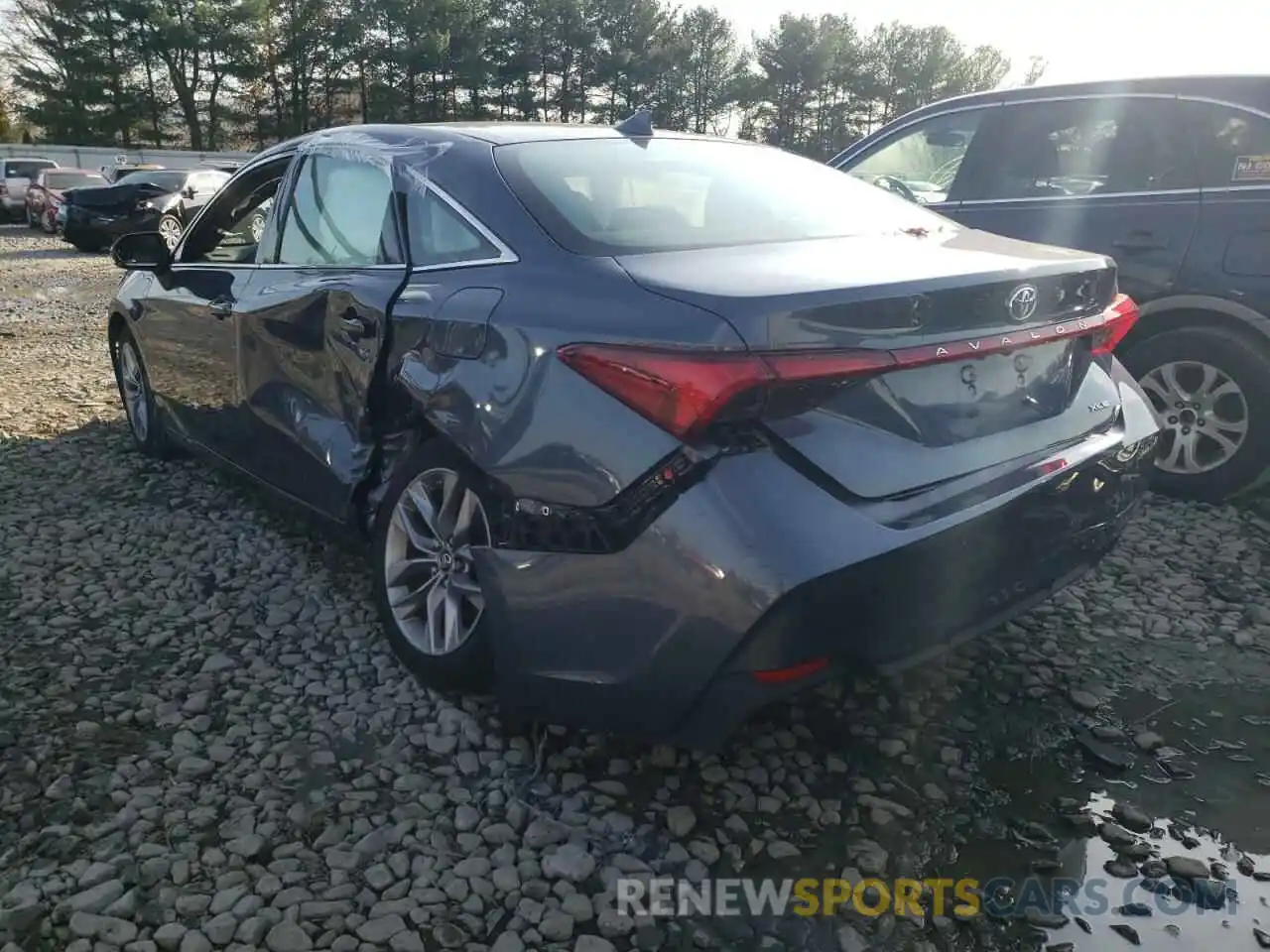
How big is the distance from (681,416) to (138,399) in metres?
4.18

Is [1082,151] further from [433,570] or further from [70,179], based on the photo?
[70,179]

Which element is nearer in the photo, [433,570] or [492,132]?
[433,570]

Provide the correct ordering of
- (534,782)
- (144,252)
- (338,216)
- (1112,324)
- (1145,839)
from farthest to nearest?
(144,252)
(338,216)
(1112,324)
(534,782)
(1145,839)

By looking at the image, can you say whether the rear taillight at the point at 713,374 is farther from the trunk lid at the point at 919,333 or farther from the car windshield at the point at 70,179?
the car windshield at the point at 70,179

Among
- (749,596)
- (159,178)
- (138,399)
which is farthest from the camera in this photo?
(159,178)

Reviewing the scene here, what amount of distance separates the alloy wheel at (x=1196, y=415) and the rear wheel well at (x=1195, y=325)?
16 cm

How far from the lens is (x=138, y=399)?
527cm

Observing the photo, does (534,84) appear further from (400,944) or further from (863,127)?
(400,944)

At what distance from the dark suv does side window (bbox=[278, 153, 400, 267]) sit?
3.13 m

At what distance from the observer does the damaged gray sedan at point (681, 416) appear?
6.79 ft

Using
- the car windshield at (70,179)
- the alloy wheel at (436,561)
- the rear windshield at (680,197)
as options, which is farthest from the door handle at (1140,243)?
the car windshield at (70,179)

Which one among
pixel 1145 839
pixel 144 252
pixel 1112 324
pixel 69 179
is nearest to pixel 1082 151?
pixel 1112 324

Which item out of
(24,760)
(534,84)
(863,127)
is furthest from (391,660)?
(863,127)

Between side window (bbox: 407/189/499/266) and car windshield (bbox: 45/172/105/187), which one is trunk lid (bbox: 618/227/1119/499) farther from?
car windshield (bbox: 45/172/105/187)
